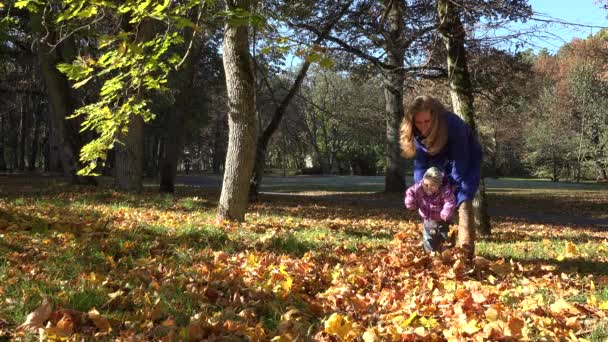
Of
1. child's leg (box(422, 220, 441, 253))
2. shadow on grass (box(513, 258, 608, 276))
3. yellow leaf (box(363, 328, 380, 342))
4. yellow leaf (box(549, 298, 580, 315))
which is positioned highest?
child's leg (box(422, 220, 441, 253))

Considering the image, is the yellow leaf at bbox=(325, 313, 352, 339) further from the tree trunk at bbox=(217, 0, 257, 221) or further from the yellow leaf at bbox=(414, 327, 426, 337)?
the tree trunk at bbox=(217, 0, 257, 221)

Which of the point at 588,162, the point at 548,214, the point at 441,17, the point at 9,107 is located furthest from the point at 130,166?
the point at 588,162

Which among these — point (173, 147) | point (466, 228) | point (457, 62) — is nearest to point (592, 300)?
point (466, 228)

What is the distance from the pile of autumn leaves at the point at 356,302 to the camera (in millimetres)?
3121

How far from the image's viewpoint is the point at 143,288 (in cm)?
394

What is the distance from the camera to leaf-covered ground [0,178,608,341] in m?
3.15

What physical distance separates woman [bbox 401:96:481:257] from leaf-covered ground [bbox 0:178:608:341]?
65 cm

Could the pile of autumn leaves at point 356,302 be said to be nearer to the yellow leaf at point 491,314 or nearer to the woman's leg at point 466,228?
the yellow leaf at point 491,314

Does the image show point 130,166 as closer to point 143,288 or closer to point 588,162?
point 143,288

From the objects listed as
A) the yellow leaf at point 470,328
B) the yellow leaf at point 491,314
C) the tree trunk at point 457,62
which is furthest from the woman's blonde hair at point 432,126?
the tree trunk at point 457,62

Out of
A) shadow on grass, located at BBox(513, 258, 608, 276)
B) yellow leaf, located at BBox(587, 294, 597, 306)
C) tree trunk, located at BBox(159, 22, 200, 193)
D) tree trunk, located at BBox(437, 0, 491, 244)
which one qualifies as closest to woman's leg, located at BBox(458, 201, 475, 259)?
shadow on grass, located at BBox(513, 258, 608, 276)

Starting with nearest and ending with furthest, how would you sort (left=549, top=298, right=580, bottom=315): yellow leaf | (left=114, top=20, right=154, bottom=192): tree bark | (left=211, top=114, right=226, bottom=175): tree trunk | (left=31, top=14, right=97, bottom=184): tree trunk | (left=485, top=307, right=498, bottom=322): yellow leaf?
1. (left=485, top=307, right=498, bottom=322): yellow leaf
2. (left=549, top=298, right=580, bottom=315): yellow leaf
3. (left=114, top=20, right=154, bottom=192): tree bark
4. (left=31, top=14, right=97, bottom=184): tree trunk
5. (left=211, top=114, right=226, bottom=175): tree trunk

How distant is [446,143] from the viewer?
4.85 m

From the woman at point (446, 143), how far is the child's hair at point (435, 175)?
138 millimetres
